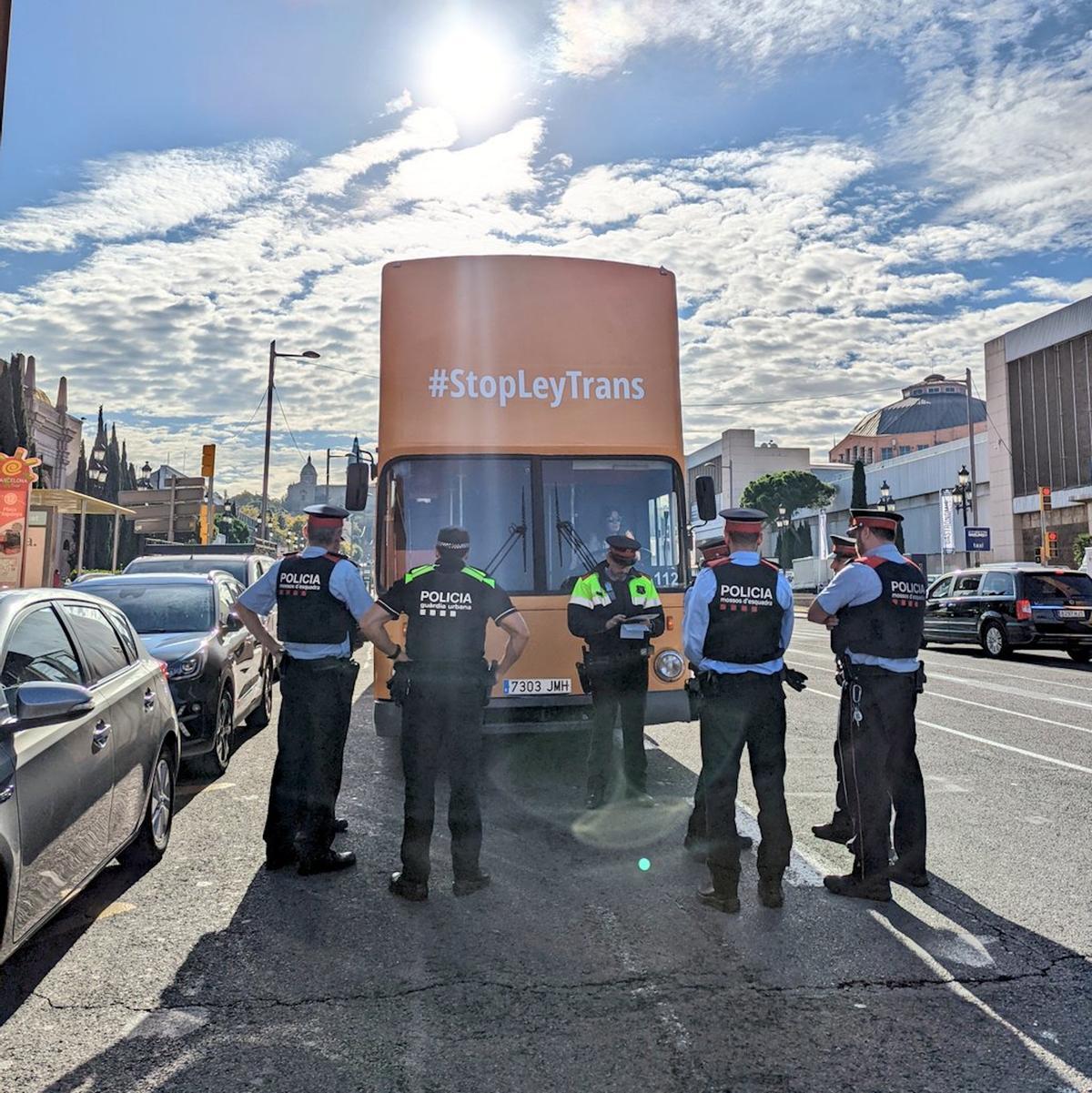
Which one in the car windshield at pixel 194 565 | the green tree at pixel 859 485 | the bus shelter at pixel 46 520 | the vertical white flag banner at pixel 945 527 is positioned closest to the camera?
the car windshield at pixel 194 565

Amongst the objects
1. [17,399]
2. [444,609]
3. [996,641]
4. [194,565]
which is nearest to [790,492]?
[17,399]

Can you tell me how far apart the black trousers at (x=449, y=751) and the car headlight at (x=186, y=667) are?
2.85 meters

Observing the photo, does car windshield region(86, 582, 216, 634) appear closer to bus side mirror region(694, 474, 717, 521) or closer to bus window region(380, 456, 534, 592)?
bus window region(380, 456, 534, 592)

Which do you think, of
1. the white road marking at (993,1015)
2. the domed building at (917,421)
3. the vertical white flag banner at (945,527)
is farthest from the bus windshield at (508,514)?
the domed building at (917,421)

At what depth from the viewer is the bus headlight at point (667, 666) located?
7.29 meters

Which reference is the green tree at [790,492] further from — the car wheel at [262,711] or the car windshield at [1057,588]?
the car wheel at [262,711]

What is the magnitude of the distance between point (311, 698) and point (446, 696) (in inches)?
31.8

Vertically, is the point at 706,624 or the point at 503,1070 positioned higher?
the point at 706,624

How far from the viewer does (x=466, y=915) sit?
4570 mm

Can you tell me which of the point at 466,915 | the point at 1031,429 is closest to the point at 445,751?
the point at 466,915

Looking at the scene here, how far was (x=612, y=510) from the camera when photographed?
25.0ft

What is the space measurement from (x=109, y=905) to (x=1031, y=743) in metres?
7.95

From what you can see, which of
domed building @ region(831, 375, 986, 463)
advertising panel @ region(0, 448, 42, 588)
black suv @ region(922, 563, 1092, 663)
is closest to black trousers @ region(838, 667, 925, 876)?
black suv @ region(922, 563, 1092, 663)

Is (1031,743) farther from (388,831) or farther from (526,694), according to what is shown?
(388,831)
